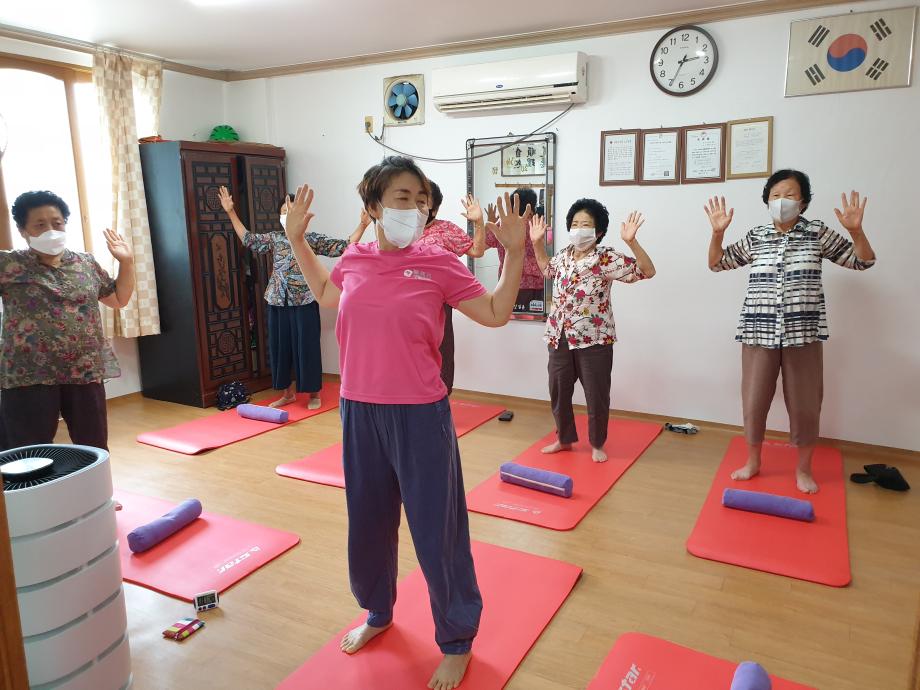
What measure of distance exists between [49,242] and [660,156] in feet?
10.5

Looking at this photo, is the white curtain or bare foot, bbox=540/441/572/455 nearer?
bare foot, bbox=540/441/572/455

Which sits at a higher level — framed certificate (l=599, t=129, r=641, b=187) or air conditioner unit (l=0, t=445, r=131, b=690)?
framed certificate (l=599, t=129, r=641, b=187)

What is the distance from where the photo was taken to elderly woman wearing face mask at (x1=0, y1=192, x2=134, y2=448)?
258 cm

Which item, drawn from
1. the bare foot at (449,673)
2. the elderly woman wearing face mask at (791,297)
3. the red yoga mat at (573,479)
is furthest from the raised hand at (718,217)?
the bare foot at (449,673)

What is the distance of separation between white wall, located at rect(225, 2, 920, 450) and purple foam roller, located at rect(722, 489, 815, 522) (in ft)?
3.79

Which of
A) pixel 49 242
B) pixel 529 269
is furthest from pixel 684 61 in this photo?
pixel 49 242

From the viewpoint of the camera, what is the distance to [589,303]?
11.3ft

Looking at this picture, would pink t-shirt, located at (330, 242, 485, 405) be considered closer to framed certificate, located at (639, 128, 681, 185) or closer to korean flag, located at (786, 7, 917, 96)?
framed certificate, located at (639, 128, 681, 185)

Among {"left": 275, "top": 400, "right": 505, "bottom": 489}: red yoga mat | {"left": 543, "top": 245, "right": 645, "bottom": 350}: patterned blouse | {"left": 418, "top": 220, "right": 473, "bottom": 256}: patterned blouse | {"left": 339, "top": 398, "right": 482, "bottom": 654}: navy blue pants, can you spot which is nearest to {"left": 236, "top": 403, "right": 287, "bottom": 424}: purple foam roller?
{"left": 275, "top": 400, "right": 505, "bottom": 489}: red yoga mat

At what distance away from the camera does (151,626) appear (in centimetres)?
220

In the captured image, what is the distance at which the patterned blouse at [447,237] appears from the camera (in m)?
3.88

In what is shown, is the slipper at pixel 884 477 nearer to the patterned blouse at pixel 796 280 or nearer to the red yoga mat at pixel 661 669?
the patterned blouse at pixel 796 280

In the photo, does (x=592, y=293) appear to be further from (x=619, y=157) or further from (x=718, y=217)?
(x=619, y=157)

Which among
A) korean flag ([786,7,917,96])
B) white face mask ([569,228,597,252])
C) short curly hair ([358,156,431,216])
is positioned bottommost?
white face mask ([569,228,597,252])
